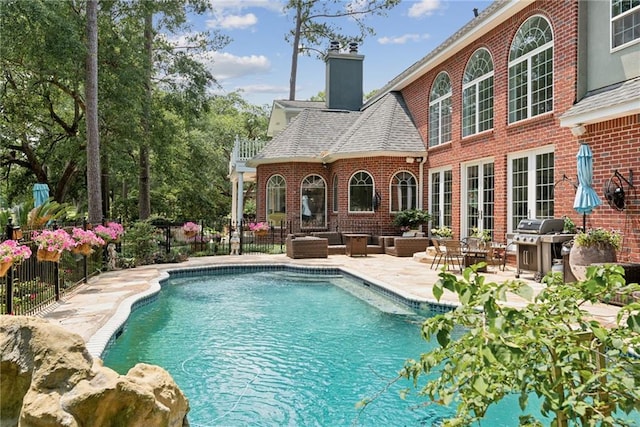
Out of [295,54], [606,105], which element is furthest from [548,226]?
[295,54]

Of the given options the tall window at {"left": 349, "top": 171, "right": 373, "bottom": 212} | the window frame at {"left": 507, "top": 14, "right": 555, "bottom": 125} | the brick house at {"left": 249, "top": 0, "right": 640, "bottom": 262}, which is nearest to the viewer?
the brick house at {"left": 249, "top": 0, "right": 640, "bottom": 262}

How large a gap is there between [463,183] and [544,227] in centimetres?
482

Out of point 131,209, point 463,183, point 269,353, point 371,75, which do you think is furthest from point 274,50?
point 269,353

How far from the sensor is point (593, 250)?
23.8 ft

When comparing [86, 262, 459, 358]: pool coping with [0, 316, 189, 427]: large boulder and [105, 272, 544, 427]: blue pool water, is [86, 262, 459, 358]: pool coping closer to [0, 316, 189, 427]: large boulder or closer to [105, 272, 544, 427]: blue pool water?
[105, 272, 544, 427]: blue pool water

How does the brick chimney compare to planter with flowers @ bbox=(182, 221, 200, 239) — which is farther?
the brick chimney

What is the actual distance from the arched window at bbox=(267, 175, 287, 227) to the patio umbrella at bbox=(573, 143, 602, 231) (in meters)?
12.0

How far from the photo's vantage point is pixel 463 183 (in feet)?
44.8

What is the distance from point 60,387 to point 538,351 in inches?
85.7

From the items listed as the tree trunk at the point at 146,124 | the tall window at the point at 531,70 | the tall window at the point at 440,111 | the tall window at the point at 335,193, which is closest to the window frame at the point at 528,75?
the tall window at the point at 531,70

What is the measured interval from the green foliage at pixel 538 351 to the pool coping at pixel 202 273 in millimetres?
2843

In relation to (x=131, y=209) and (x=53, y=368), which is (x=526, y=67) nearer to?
(x=53, y=368)

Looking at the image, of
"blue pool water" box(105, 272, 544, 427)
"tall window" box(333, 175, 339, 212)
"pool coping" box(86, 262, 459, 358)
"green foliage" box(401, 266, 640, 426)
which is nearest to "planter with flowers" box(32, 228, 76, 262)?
"pool coping" box(86, 262, 459, 358)

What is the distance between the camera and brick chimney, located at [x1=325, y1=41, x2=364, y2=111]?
21.8 metres
